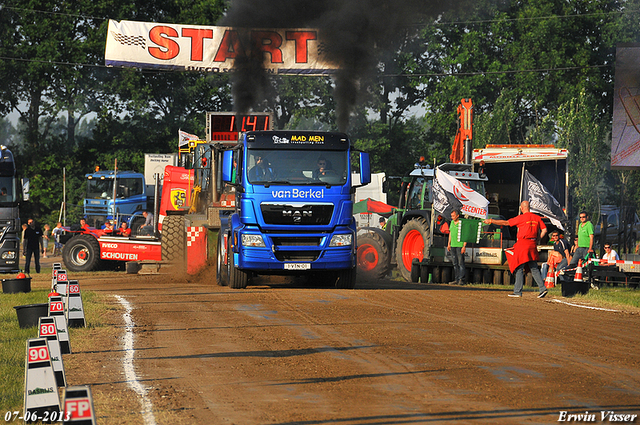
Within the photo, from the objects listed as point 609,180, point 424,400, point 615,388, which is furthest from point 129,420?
point 609,180

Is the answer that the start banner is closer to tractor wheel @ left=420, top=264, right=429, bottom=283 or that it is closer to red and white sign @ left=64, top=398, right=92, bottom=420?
tractor wheel @ left=420, top=264, right=429, bottom=283

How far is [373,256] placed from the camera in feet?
77.0

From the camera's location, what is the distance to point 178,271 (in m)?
21.9

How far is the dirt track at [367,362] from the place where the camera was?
22.1 ft

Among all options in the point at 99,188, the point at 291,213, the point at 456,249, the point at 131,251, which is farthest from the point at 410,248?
the point at 99,188

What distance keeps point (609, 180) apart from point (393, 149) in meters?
15.1

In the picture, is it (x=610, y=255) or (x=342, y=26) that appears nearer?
(x=610, y=255)

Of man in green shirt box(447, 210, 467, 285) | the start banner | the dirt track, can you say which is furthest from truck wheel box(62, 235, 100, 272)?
the dirt track

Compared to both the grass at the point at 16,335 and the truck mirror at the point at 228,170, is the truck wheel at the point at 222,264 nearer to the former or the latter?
the truck mirror at the point at 228,170

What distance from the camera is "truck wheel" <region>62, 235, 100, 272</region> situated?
1077 inches

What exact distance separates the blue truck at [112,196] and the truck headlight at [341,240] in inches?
889

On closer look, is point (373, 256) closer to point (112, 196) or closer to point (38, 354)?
point (38, 354)

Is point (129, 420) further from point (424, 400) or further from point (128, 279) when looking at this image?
point (128, 279)

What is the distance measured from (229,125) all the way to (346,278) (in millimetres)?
6131
